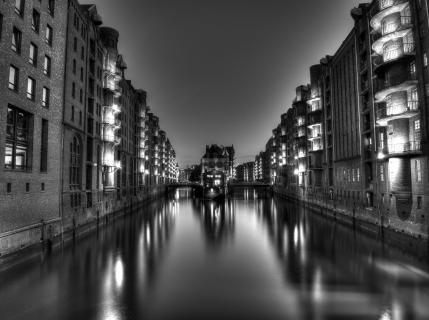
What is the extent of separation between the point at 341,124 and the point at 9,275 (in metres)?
47.2

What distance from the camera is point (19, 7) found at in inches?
896

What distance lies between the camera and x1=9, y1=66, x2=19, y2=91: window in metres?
21.6

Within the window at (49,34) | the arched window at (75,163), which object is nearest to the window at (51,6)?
the window at (49,34)

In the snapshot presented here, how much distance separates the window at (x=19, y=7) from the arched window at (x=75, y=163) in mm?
14393

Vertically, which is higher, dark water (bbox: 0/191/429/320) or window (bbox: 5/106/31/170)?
window (bbox: 5/106/31/170)

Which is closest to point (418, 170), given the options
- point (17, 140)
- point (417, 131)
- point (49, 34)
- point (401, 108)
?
point (417, 131)

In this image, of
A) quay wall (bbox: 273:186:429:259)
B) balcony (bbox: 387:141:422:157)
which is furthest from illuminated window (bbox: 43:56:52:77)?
quay wall (bbox: 273:186:429:259)

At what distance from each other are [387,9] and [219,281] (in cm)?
2916

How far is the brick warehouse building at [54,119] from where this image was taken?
2131 centimetres

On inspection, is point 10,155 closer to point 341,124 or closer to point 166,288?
point 166,288

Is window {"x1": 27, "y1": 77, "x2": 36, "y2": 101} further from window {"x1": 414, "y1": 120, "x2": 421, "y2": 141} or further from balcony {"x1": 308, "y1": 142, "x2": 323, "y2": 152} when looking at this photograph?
balcony {"x1": 308, "y1": 142, "x2": 323, "y2": 152}

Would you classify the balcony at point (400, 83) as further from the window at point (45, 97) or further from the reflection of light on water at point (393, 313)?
the window at point (45, 97)

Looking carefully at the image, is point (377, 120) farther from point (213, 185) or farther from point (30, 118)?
point (213, 185)

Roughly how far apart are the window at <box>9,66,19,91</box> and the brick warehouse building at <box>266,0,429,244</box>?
3220 cm
